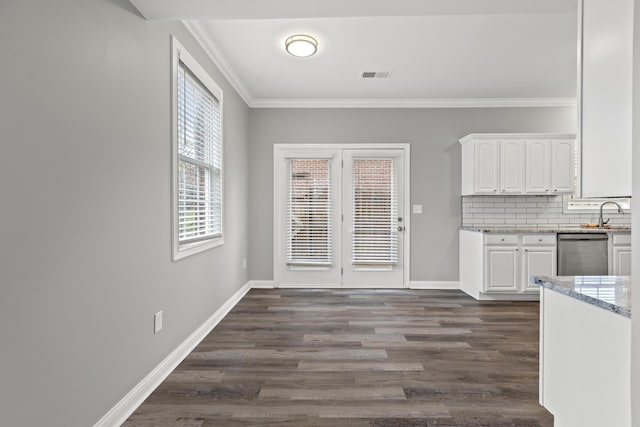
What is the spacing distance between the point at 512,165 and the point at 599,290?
3.56 m

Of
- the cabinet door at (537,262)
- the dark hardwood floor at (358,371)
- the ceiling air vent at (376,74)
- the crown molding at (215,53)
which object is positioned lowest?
the dark hardwood floor at (358,371)

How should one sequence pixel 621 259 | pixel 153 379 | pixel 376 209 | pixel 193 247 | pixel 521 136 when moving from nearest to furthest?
pixel 153 379 → pixel 193 247 → pixel 621 259 → pixel 521 136 → pixel 376 209

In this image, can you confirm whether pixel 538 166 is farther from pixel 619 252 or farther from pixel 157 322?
pixel 157 322

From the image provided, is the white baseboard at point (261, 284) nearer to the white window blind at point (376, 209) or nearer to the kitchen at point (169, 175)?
the kitchen at point (169, 175)

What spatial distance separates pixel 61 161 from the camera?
1.55 m

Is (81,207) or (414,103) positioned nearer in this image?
(81,207)

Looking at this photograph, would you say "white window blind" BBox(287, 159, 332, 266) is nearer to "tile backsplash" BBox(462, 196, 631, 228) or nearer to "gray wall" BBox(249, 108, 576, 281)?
"gray wall" BBox(249, 108, 576, 281)

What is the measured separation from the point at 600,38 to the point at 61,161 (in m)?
2.15

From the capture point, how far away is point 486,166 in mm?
4730

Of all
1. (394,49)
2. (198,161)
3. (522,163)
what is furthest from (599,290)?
(522,163)

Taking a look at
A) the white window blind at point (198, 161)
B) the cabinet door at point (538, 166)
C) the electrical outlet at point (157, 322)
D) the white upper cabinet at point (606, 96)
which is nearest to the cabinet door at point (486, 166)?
the cabinet door at point (538, 166)

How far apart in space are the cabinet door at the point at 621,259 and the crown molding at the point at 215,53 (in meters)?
4.80

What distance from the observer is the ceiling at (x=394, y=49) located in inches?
83.2

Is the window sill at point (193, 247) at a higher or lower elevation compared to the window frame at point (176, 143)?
lower
